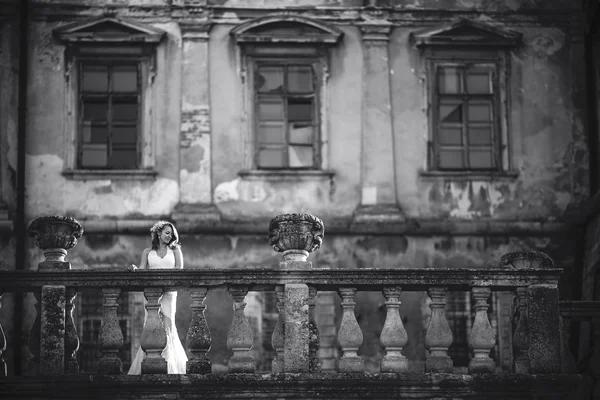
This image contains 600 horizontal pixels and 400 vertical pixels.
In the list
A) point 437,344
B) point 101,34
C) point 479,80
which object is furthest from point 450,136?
point 437,344

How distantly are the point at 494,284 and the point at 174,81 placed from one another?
9.05 metres

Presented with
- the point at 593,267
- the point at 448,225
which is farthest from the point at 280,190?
the point at 593,267

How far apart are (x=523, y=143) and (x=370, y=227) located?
289 cm

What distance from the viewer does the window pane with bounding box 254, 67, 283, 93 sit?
21453mm

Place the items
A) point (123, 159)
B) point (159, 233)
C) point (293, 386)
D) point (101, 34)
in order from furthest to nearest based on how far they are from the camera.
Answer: point (101, 34), point (123, 159), point (159, 233), point (293, 386)

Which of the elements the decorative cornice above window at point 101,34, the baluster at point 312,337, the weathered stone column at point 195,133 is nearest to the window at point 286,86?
the weathered stone column at point 195,133

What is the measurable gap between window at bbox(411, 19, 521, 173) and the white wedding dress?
7173 mm

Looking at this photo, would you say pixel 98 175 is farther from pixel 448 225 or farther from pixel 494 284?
pixel 494 284

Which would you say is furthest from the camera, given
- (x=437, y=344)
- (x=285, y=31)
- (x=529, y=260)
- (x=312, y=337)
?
(x=285, y=31)

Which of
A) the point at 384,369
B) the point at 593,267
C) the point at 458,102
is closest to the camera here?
the point at 384,369

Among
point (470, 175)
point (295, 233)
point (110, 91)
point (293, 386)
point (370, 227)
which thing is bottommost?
point (293, 386)

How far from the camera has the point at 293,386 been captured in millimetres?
13141

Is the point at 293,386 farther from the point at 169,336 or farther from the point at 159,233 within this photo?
the point at 159,233

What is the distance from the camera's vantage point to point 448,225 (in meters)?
20.9
